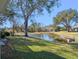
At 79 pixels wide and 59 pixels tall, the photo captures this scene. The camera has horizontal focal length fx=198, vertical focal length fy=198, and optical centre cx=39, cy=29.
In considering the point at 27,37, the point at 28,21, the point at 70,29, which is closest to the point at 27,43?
the point at 27,37

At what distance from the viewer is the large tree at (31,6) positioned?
3.63 meters

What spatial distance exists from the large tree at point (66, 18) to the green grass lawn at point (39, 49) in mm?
475

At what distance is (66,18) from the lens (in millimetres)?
3398

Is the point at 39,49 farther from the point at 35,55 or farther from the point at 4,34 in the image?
the point at 4,34

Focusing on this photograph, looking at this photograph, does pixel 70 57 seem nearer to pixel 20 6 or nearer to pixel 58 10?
pixel 58 10

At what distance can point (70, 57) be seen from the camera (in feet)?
11.1

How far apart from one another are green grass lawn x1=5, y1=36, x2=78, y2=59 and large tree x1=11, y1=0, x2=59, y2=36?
0.82 ft

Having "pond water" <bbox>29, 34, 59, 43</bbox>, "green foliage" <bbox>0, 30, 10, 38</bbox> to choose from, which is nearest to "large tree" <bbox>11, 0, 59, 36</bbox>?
"pond water" <bbox>29, 34, 59, 43</bbox>

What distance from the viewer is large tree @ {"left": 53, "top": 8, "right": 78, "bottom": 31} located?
3275 millimetres

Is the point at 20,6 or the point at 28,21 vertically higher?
the point at 20,6

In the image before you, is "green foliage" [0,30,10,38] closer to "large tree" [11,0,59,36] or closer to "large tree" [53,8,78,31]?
"large tree" [11,0,59,36]

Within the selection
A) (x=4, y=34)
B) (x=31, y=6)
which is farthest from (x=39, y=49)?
(x=31, y=6)

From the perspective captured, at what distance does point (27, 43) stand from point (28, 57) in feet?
1.29

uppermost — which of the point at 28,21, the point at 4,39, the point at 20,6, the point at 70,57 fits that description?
the point at 20,6
